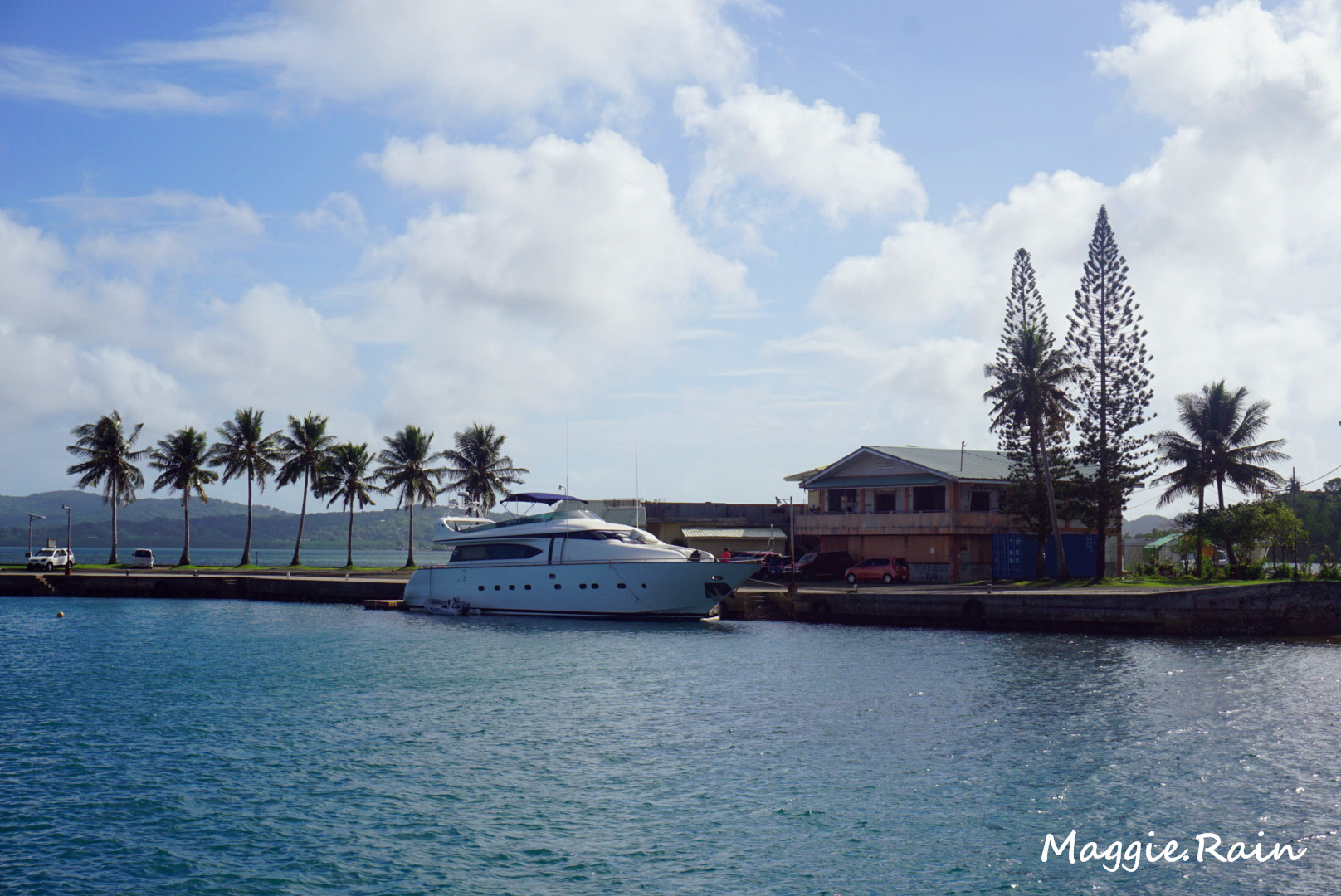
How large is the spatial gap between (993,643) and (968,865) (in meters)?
22.1

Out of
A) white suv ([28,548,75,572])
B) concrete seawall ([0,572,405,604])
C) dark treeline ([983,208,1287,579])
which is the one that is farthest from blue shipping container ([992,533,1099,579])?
white suv ([28,548,75,572])

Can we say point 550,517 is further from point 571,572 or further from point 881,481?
point 881,481

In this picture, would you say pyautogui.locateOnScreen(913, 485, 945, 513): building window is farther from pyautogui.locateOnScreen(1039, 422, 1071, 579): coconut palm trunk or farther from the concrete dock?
the concrete dock

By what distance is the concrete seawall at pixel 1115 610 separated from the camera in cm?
3475

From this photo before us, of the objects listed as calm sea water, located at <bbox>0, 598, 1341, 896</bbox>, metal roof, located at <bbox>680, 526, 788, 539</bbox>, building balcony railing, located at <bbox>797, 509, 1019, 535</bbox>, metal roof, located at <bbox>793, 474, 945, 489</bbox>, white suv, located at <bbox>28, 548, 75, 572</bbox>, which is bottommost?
calm sea water, located at <bbox>0, 598, 1341, 896</bbox>

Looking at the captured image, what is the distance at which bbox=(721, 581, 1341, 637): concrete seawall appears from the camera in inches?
1368

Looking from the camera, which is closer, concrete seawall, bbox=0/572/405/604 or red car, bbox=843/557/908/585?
red car, bbox=843/557/908/585

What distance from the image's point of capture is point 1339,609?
34.8 meters

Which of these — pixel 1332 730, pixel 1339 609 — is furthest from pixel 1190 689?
pixel 1339 609

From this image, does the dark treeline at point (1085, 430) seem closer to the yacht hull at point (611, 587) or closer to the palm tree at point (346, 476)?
the yacht hull at point (611, 587)

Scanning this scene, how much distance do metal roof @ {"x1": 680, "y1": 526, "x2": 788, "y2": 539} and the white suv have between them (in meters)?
40.7

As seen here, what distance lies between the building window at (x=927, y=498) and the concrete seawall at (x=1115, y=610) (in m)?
13.5

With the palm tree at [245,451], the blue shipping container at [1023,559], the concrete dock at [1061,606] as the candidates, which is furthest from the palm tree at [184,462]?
the blue shipping container at [1023,559]

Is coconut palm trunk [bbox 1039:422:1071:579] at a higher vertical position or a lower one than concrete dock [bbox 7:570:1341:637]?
higher
